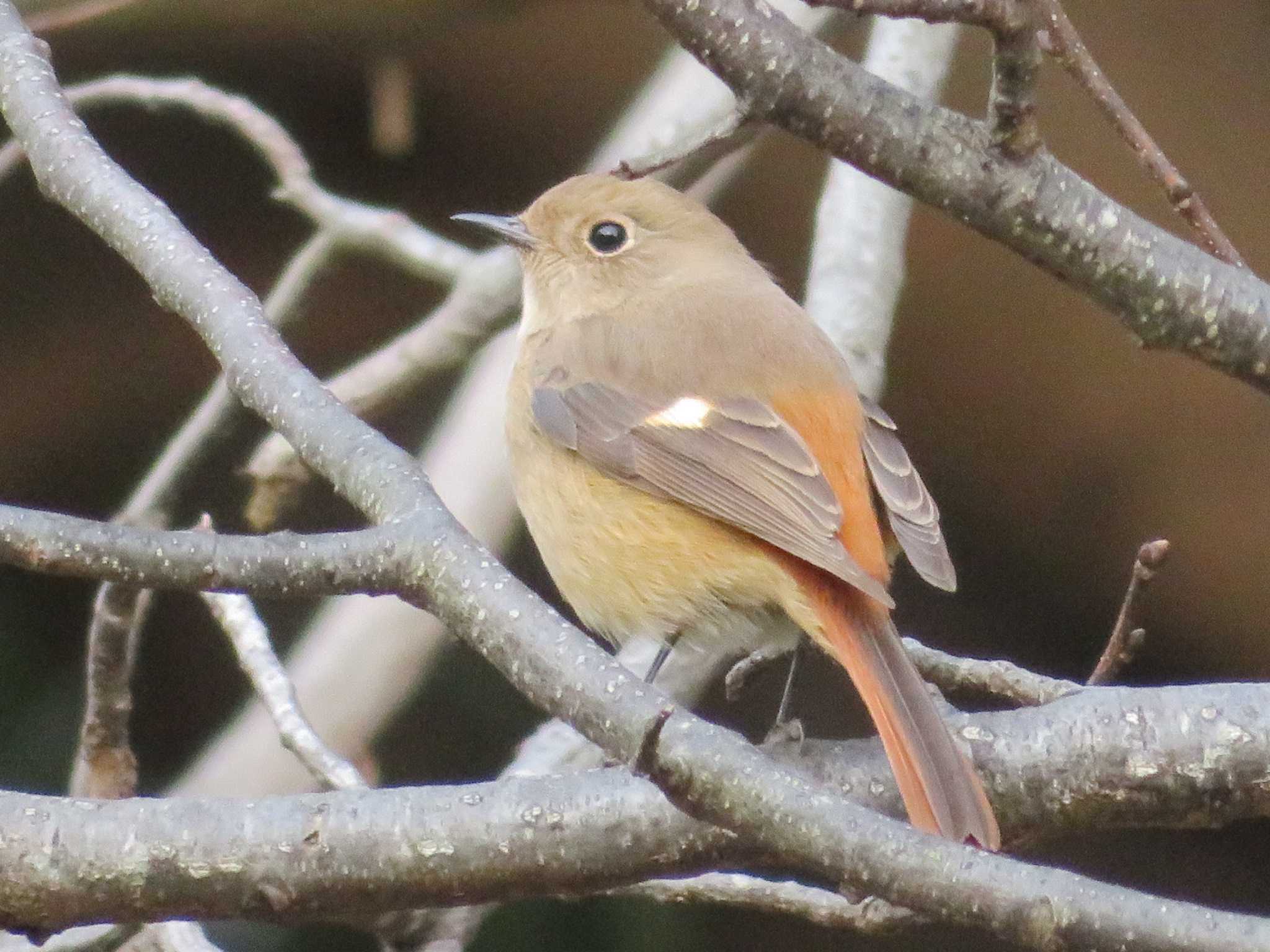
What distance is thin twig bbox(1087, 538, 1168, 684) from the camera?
7.00 feet

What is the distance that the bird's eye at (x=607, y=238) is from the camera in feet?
12.0

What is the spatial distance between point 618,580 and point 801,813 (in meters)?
1.36

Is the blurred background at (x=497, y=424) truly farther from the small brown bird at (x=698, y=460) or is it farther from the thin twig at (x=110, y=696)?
the thin twig at (x=110, y=696)

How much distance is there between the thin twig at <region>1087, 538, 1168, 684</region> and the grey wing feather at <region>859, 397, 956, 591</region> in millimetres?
332

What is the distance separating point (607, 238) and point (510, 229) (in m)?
0.22

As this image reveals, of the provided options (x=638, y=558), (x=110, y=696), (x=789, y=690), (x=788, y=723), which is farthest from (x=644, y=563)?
(x=110, y=696)

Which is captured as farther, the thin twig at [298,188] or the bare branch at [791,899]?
the thin twig at [298,188]

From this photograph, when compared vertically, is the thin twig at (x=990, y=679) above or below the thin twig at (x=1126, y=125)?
below

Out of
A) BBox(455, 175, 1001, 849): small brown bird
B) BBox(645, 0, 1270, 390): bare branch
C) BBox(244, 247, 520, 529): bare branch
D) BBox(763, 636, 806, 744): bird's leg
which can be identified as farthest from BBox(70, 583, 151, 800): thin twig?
BBox(645, 0, 1270, 390): bare branch

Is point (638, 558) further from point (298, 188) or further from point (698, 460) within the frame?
point (298, 188)

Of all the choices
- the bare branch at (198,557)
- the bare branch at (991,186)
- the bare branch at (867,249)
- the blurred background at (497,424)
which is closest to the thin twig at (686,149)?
the bare branch at (991,186)

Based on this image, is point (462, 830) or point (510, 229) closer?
point (462, 830)

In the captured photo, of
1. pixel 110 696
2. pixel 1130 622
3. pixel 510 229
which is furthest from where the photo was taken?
pixel 510 229

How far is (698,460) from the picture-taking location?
289 cm
